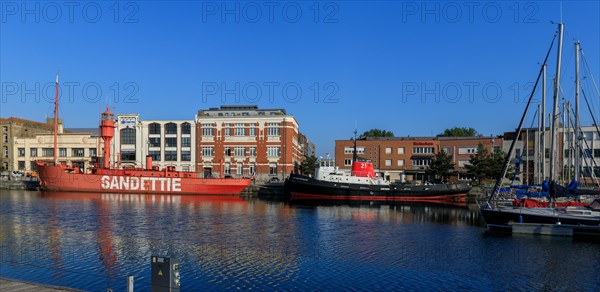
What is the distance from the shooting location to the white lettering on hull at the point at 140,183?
73.6 m

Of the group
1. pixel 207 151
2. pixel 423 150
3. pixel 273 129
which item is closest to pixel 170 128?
pixel 207 151

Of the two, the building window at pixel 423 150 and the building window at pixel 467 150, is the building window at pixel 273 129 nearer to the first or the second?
the building window at pixel 423 150

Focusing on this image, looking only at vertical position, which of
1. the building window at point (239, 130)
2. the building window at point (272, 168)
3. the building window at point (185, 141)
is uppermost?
the building window at point (239, 130)

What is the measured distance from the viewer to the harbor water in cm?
1984

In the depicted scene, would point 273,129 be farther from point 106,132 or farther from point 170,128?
point 106,132

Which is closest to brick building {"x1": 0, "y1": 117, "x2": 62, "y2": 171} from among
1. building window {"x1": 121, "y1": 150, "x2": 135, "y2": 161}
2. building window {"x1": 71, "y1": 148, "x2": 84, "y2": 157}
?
building window {"x1": 71, "y1": 148, "x2": 84, "y2": 157}

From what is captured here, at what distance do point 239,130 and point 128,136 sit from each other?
945 inches

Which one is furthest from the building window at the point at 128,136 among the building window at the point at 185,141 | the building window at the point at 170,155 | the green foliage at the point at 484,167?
the green foliage at the point at 484,167

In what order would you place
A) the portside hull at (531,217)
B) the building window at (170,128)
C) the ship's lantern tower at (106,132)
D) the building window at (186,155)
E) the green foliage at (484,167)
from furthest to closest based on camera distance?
the building window at (170,128), the building window at (186,155), the green foliage at (484,167), the ship's lantern tower at (106,132), the portside hull at (531,217)

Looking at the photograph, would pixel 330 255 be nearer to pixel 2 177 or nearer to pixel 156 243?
pixel 156 243

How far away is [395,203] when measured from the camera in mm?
67375

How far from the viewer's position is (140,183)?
74.2 metres

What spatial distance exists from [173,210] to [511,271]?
34.4 meters

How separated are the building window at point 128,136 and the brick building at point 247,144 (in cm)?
1415
